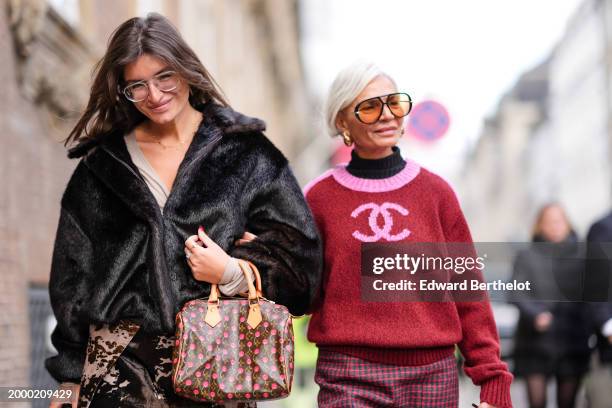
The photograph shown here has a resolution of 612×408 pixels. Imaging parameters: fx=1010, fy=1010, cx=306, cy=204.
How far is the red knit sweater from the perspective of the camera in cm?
380

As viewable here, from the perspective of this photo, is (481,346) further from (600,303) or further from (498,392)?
(600,303)

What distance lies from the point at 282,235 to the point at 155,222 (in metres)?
0.46

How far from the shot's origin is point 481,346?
12.8 ft

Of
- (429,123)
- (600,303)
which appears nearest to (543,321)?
(600,303)

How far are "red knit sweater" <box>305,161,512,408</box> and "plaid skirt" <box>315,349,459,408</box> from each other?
4 centimetres

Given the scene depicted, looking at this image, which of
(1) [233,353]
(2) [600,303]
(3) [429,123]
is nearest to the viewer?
(1) [233,353]

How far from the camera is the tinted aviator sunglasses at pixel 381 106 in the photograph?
3922 millimetres

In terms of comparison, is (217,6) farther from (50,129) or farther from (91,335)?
(91,335)

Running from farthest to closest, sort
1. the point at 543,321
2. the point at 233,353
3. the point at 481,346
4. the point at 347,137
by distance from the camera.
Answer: the point at 543,321
the point at 347,137
the point at 481,346
the point at 233,353

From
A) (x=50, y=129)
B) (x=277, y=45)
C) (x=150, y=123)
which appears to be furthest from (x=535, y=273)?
(x=277, y=45)

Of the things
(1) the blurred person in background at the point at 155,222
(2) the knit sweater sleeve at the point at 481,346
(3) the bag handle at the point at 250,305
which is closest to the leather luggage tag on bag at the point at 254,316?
(3) the bag handle at the point at 250,305

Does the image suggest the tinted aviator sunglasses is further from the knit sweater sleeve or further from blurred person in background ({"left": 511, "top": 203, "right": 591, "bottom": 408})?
blurred person in background ({"left": 511, "top": 203, "right": 591, "bottom": 408})

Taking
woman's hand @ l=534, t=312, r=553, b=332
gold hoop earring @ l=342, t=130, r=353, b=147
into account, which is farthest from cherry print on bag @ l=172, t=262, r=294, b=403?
woman's hand @ l=534, t=312, r=553, b=332

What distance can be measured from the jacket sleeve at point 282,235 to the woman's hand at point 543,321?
4869 mm
